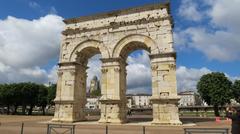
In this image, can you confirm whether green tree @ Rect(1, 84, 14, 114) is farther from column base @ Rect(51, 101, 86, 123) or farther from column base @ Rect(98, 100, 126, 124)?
column base @ Rect(98, 100, 126, 124)

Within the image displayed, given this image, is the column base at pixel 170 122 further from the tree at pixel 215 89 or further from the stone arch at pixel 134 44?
the tree at pixel 215 89

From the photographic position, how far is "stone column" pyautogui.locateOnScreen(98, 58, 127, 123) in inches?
834

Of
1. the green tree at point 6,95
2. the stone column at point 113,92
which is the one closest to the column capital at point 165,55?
the stone column at point 113,92

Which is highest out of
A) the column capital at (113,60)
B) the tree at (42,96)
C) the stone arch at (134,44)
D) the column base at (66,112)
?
the stone arch at (134,44)

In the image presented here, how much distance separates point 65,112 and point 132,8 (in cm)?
1176

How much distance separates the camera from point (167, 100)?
19.8 metres

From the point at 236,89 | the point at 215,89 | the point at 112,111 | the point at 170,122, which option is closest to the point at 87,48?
the point at 112,111

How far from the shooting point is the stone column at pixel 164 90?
64.2ft

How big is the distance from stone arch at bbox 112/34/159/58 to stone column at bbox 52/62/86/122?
4644 millimetres

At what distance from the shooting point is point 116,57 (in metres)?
22.3

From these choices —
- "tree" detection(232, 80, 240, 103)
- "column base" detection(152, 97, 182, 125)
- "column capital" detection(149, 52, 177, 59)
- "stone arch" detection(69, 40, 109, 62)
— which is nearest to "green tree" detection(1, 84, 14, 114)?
"stone arch" detection(69, 40, 109, 62)

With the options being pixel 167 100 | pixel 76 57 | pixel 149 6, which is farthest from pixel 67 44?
pixel 167 100

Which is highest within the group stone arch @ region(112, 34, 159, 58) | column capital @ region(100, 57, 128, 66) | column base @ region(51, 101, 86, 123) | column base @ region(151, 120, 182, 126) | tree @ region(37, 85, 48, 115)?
stone arch @ region(112, 34, 159, 58)

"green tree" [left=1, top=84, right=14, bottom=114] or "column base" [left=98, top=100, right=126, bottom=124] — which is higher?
"green tree" [left=1, top=84, right=14, bottom=114]
